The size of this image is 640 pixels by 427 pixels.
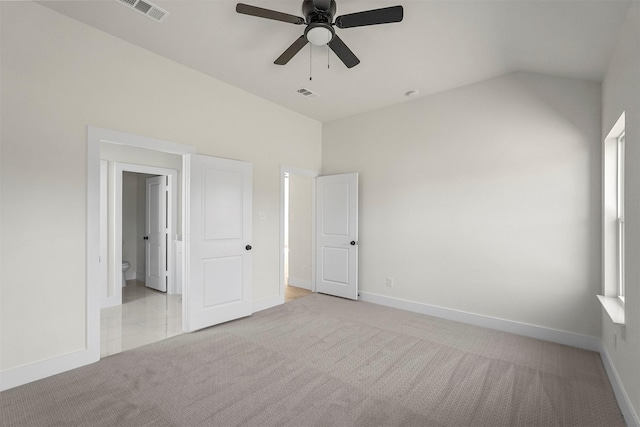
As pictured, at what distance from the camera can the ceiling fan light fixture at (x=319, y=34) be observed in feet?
7.31

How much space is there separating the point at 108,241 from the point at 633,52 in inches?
236

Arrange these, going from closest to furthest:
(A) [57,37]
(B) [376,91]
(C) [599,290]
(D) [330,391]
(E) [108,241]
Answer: (D) [330,391] < (A) [57,37] < (C) [599,290] < (B) [376,91] < (E) [108,241]

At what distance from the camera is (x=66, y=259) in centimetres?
271

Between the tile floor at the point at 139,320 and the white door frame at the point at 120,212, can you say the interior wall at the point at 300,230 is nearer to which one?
the tile floor at the point at 139,320

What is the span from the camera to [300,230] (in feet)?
19.5

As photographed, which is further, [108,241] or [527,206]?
[108,241]

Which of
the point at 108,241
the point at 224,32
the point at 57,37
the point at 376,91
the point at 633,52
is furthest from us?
the point at 108,241

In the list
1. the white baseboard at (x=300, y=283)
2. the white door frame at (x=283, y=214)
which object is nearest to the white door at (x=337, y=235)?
the white door frame at (x=283, y=214)

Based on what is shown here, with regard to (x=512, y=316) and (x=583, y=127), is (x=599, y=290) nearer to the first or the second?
(x=512, y=316)

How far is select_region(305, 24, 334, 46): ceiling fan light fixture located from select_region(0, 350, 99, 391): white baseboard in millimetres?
3308

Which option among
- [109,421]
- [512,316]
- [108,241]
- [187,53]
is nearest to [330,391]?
[109,421]

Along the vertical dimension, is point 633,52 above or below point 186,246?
above

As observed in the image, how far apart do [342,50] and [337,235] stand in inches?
124

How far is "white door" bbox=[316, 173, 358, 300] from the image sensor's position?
4.97m
